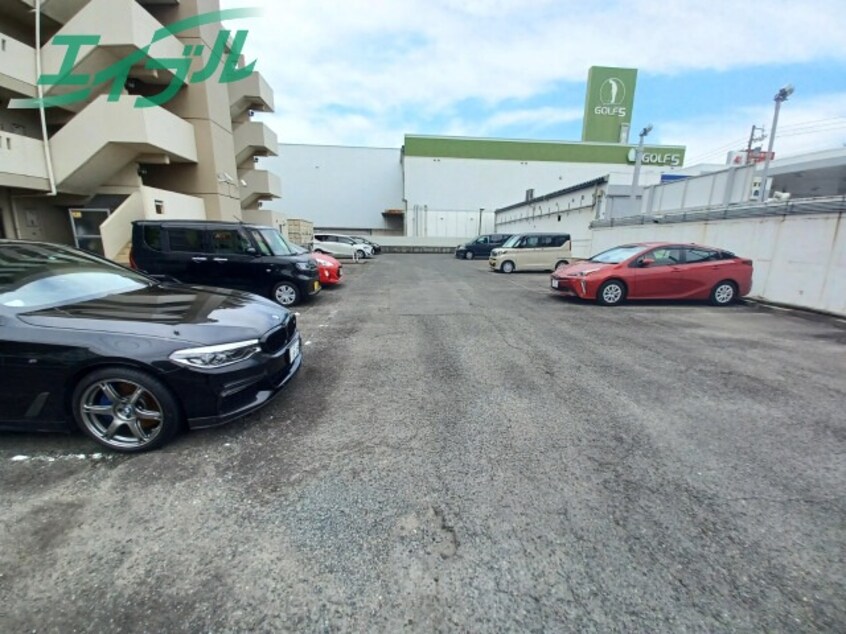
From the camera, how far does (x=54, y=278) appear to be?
10.5 ft

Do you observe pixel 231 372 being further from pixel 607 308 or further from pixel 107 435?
pixel 607 308

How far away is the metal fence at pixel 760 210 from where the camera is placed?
7.57 metres

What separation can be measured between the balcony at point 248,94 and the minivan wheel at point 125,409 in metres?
19.5

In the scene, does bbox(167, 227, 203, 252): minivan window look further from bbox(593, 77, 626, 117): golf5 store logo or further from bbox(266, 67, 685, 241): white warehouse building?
bbox(593, 77, 626, 117): golf5 store logo

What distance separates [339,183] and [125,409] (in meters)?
43.2

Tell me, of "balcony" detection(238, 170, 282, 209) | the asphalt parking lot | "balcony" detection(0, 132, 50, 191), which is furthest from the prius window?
"balcony" detection(238, 170, 282, 209)

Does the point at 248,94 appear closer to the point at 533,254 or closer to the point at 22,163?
the point at 22,163

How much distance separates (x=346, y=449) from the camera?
9.07 feet

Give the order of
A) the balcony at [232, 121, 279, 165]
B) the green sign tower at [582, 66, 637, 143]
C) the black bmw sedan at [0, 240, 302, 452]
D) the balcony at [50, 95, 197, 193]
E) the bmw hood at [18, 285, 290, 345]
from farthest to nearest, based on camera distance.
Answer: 1. the green sign tower at [582, 66, 637, 143]
2. the balcony at [232, 121, 279, 165]
3. the balcony at [50, 95, 197, 193]
4. the bmw hood at [18, 285, 290, 345]
5. the black bmw sedan at [0, 240, 302, 452]

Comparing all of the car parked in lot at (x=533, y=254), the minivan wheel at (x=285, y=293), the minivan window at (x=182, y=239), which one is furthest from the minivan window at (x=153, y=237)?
the car parked in lot at (x=533, y=254)

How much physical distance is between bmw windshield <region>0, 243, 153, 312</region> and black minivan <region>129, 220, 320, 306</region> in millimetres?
3660

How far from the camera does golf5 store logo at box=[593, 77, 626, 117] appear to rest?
127 feet

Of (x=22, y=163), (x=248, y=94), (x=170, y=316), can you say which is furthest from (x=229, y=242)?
(x=248, y=94)

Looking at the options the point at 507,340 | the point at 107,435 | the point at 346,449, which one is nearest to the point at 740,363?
the point at 507,340
